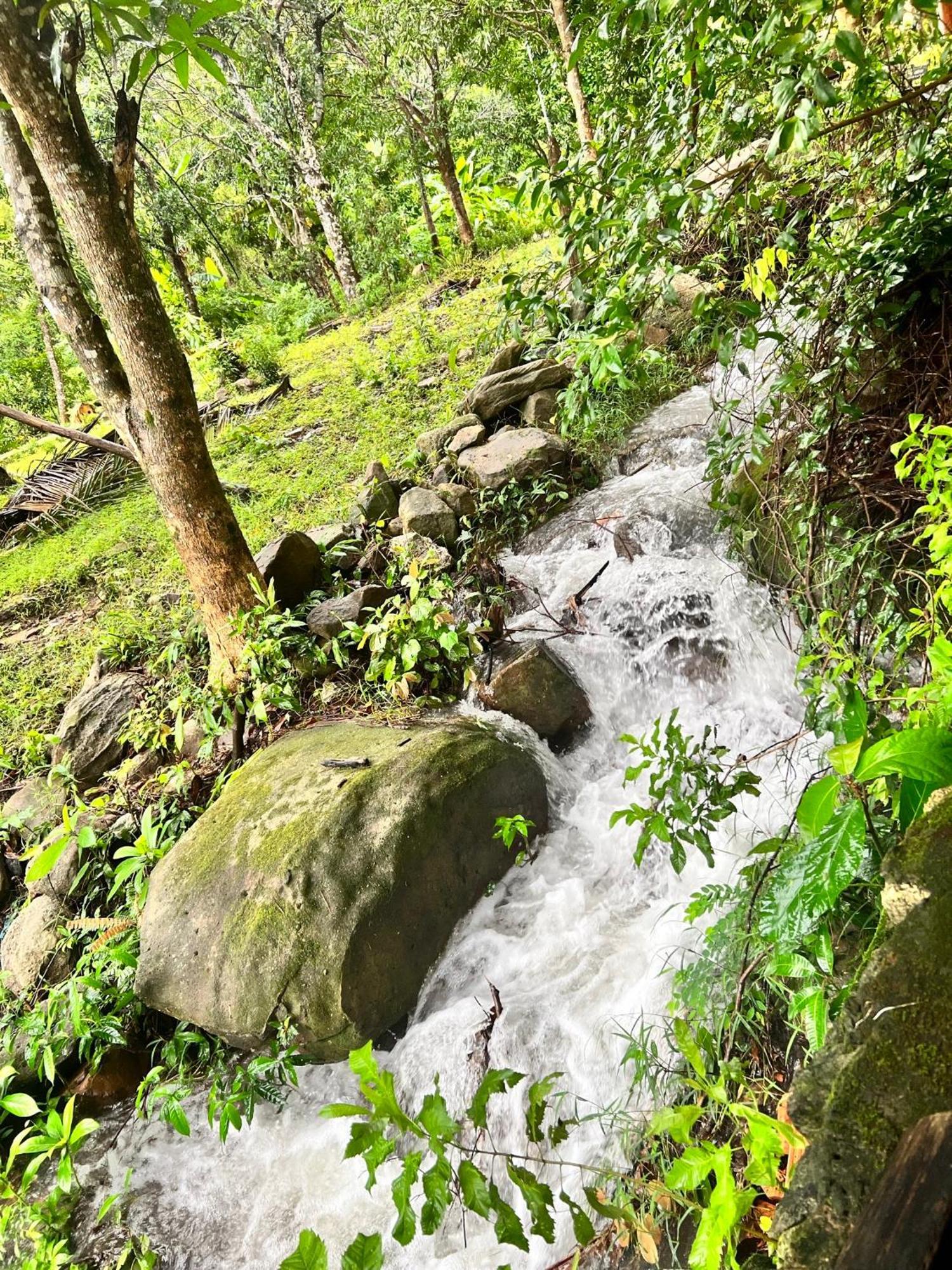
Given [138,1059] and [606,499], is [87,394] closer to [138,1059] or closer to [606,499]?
[606,499]

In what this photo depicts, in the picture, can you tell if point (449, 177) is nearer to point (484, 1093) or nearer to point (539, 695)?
point (539, 695)

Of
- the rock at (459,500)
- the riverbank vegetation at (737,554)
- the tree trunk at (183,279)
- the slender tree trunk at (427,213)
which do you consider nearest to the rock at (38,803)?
the riverbank vegetation at (737,554)

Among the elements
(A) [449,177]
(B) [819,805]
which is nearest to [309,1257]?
(B) [819,805]

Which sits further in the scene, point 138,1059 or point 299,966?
point 138,1059

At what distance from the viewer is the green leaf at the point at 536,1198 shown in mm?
1170

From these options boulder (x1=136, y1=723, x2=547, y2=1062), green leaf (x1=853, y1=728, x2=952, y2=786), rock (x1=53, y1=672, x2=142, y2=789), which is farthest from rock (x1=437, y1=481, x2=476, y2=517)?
green leaf (x1=853, y1=728, x2=952, y2=786)

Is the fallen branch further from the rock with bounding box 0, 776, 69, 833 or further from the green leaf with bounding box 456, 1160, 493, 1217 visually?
the green leaf with bounding box 456, 1160, 493, 1217

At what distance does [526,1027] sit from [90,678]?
170 inches

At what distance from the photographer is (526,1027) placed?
2.90 meters

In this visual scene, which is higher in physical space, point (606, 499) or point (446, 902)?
point (606, 499)

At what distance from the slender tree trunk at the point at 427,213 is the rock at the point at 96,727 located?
42.8 feet

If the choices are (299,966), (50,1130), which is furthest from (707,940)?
(50,1130)

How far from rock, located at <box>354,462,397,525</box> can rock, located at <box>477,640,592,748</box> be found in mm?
2086

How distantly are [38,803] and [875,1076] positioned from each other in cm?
488
